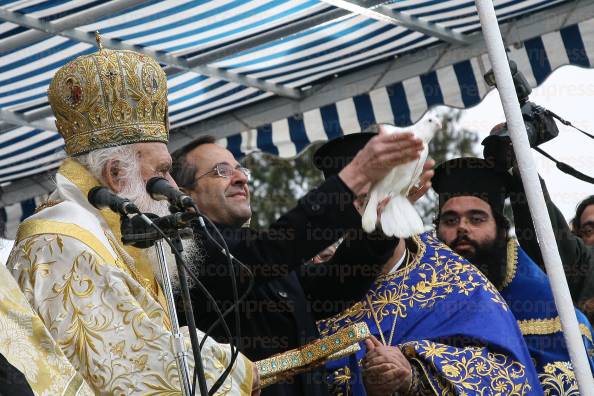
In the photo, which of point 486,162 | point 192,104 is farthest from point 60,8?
point 486,162

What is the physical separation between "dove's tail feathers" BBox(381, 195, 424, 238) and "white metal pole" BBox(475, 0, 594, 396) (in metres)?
0.47

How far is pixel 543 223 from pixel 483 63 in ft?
12.2

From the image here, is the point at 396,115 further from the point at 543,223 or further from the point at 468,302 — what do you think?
the point at 543,223

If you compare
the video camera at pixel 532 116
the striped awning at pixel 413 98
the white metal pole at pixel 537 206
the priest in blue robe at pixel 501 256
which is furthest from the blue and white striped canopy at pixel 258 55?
the white metal pole at pixel 537 206

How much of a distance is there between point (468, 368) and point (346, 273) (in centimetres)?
71

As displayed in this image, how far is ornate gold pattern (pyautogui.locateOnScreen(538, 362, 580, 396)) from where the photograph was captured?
5785 mm

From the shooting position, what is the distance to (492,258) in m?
6.18

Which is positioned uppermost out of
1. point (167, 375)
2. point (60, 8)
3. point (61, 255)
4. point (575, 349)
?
point (60, 8)

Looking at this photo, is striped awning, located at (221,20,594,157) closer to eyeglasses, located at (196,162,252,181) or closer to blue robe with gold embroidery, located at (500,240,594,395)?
blue robe with gold embroidery, located at (500,240,594,395)

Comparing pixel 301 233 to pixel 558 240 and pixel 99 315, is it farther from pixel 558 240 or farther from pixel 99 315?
pixel 558 240

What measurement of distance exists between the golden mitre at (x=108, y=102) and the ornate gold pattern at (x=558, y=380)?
2395 millimetres

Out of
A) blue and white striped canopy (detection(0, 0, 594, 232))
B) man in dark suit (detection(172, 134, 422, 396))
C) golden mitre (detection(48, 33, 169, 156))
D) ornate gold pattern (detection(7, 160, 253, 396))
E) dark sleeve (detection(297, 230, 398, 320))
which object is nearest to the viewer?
ornate gold pattern (detection(7, 160, 253, 396))

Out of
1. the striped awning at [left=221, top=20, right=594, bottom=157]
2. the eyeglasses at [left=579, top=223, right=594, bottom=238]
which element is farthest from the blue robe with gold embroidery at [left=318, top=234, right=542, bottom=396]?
the striped awning at [left=221, top=20, right=594, bottom=157]

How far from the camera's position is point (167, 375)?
13.0 feet
